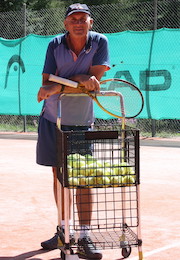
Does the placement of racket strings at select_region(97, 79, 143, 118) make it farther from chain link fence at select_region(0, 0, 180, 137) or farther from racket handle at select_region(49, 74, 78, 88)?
chain link fence at select_region(0, 0, 180, 137)

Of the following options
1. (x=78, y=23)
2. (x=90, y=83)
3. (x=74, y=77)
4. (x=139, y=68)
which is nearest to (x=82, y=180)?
(x=90, y=83)

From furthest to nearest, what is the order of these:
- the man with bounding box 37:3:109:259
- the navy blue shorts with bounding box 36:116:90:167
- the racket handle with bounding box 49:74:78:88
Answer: the navy blue shorts with bounding box 36:116:90:167 → the man with bounding box 37:3:109:259 → the racket handle with bounding box 49:74:78:88

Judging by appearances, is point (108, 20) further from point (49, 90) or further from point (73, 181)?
point (73, 181)

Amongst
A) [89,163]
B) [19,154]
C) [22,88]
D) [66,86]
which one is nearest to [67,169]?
[89,163]

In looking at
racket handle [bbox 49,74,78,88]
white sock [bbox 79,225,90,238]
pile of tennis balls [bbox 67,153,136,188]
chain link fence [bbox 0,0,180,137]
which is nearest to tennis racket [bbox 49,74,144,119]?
racket handle [bbox 49,74,78,88]

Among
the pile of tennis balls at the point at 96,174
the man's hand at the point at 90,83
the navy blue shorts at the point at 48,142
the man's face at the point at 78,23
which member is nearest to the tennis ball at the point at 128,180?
the pile of tennis balls at the point at 96,174

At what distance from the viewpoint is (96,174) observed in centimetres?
428

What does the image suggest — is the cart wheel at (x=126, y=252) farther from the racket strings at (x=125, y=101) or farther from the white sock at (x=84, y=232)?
the racket strings at (x=125, y=101)

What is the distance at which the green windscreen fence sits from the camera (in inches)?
500

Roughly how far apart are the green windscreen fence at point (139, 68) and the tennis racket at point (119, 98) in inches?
292

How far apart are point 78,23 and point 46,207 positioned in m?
2.56

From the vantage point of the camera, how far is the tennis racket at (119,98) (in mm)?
4609

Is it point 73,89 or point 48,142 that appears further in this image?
point 48,142

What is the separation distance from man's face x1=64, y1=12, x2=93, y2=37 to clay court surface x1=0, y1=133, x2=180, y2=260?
5.73 ft
